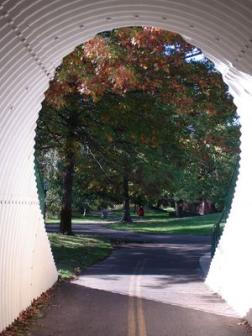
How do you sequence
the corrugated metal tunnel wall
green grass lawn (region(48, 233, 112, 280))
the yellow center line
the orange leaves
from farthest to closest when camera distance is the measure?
1. green grass lawn (region(48, 233, 112, 280))
2. the orange leaves
3. the yellow center line
4. the corrugated metal tunnel wall

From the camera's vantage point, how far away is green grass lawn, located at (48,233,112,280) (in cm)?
1856

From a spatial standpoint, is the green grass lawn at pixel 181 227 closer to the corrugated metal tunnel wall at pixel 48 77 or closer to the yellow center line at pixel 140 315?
the yellow center line at pixel 140 315

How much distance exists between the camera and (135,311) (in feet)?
38.5

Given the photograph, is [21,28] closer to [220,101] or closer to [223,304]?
[223,304]

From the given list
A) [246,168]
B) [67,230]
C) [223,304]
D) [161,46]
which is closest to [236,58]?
[246,168]

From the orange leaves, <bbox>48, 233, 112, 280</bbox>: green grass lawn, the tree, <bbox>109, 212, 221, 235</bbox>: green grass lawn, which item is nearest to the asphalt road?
<bbox>48, 233, 112, 280</bbox>: green grass lawn

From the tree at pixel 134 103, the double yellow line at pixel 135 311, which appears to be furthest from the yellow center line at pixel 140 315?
the tree at pixel 134 103

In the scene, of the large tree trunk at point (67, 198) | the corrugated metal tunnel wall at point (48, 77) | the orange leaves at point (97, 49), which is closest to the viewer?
the corrugated metal tunnel wall at point (48, 77)

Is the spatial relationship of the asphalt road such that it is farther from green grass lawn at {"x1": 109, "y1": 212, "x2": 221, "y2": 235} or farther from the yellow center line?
green grass lawn at {"x1": 109, "y1": 212, "x2": 221, "y2": 235}

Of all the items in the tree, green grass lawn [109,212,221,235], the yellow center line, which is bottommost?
the yellow center line

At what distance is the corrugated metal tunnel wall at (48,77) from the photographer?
781cm

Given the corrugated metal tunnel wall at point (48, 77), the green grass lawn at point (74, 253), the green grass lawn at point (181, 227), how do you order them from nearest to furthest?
1. the corrugated metal tunnel wall at point (48, 77)
2. the green grass lawn at point (74, 253)
3. the green grass lawn at point (181, 227)

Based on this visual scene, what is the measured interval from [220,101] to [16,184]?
44.2ft

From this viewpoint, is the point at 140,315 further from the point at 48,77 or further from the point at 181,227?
the point at 181,227
